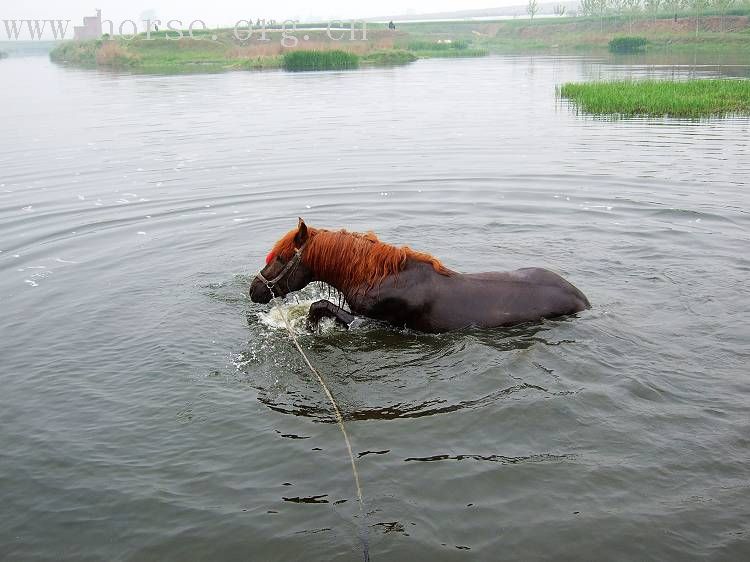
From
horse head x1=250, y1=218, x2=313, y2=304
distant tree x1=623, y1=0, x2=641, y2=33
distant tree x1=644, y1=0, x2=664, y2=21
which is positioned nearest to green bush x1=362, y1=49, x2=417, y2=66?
distant tree x1=623, y1=0, x2=641, y2=33

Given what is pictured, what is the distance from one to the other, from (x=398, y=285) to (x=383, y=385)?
1.50 metres

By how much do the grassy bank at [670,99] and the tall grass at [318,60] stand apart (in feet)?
137

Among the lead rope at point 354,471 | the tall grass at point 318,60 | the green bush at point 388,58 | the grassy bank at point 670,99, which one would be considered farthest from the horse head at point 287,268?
the green bush at point 388,58

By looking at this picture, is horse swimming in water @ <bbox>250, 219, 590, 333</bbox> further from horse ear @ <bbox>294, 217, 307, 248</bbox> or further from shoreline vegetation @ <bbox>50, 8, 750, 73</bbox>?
shoreline vegetation @ <bbox>50, 8, 750, 73</bbox>

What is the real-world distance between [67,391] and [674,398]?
6.93 m

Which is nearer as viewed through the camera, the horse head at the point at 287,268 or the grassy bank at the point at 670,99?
the horse head at the point at 287,268

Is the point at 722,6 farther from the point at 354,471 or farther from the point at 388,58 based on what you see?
the point at 354,471

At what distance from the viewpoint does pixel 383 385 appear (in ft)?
26.3

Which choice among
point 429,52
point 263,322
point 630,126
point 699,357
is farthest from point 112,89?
point 429,52

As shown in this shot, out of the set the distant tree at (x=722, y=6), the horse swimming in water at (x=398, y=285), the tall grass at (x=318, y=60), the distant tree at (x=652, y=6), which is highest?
the distant tree at (x=652, y=6)

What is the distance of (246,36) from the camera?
116 metres

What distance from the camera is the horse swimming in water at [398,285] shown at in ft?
29.3

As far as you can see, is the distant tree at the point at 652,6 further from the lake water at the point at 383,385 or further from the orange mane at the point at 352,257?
the orange mane at the point at 352,257

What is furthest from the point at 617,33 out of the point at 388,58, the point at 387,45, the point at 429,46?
the point at 388,58
